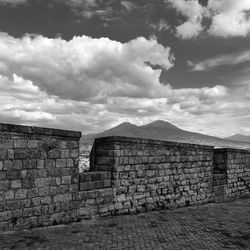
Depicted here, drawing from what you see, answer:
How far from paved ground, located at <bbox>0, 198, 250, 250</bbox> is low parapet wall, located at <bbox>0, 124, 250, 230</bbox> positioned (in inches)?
16.2

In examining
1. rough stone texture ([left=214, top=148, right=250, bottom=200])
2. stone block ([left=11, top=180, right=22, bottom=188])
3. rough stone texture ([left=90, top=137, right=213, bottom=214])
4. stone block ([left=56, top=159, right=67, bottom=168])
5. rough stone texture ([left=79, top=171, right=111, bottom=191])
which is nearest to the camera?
stone block ([left=11, top=180, right=22, bottom=188])

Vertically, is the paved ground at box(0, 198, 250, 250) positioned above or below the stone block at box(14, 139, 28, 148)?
below

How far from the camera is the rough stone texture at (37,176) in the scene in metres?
6.76

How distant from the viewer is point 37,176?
7215 millimetres

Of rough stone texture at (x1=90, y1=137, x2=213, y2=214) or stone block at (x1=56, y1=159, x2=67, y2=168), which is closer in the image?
stone block at (x1=56, y1=159, x2=67, y2=168)

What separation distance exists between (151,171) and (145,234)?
2.96 metres

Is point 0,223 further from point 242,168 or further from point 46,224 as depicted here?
point 242,168

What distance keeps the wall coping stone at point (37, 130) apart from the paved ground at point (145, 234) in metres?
2.29

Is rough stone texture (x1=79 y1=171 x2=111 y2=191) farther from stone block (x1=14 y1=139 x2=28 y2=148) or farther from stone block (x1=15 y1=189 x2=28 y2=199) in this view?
stone block (x1=14 y1=139 x2=28 y2=148)

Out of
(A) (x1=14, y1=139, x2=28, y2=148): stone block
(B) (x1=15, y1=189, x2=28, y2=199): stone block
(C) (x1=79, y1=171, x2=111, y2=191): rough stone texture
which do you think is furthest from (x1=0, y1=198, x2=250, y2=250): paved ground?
(A) (x1=14, y1=139, x2=28, y2=148): stone block

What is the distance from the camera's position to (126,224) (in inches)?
307

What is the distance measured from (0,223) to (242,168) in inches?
436

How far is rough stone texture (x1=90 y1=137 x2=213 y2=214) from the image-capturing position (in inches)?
348

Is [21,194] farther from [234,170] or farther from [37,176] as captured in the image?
[234,170]
